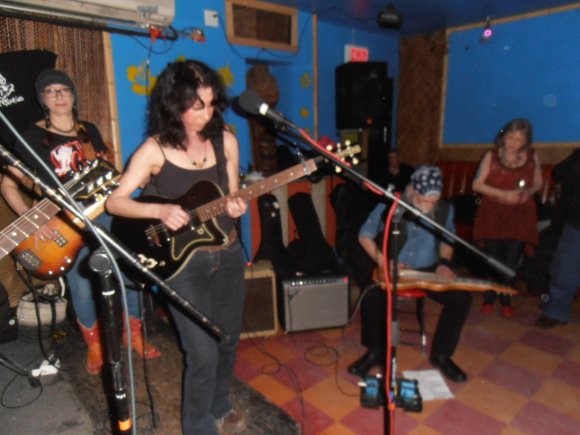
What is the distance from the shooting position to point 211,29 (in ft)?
13.0

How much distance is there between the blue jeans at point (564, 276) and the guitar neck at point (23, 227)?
368cm

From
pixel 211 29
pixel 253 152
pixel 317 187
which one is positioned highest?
pixel 211 29

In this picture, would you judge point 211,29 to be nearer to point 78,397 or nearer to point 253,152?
point 253,152

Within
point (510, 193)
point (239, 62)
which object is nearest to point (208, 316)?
point (510, 193)

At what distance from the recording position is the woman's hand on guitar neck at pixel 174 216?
1658 mm

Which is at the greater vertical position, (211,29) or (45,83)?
(211,29)

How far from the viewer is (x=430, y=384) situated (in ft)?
8.41

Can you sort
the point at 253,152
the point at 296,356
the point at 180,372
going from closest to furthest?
1. the point at 180,372
2. the point at 296,356
3. the point at 253,152

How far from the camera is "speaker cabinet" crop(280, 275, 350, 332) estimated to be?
3.09 m

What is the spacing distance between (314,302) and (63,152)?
6.84ft

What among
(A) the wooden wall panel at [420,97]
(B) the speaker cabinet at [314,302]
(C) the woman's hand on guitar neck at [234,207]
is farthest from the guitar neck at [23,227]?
(A) the wooden wall panel at [420,97]

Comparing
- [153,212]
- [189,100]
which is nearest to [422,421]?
[153,212]

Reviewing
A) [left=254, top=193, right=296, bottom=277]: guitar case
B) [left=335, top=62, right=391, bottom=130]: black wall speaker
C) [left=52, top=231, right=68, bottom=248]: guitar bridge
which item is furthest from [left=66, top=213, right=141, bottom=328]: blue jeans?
[left=335, top=62, right=391, bottom=130]: black wall speaker

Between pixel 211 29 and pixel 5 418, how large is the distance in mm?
3629
